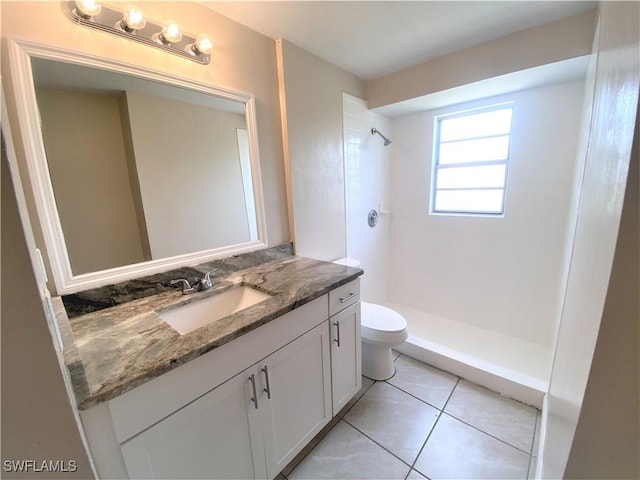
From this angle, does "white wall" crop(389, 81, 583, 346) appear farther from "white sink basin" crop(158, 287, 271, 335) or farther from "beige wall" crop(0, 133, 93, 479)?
"beige wall" crop(0, 133, 93, 479)

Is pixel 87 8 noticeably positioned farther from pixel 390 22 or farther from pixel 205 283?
pixel 390 22

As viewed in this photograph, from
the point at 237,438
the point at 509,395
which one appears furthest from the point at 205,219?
the point at 509,395

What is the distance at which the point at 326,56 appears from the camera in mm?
1786

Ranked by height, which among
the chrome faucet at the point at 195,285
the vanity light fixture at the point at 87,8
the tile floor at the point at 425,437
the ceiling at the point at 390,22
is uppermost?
the ceiling at the point at 390,22

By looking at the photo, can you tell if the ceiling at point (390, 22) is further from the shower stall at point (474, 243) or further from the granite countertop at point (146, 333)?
the granite countertop at point (146, 333)

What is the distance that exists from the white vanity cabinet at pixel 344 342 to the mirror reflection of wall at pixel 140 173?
0.72m

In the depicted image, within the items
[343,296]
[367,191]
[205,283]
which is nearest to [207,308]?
[205,283]

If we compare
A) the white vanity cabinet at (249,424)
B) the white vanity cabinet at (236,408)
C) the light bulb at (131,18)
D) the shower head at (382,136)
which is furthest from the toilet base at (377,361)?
the light bulb at (131,18)

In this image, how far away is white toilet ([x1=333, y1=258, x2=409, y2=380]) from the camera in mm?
1671

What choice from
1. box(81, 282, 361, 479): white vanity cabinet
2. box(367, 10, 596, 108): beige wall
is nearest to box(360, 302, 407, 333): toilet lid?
box(81, 282, 361, 479): white vanity cabinet

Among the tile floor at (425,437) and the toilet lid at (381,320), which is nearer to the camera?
the tile floor at (425,437)

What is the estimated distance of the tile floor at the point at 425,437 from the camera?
48.6 inches

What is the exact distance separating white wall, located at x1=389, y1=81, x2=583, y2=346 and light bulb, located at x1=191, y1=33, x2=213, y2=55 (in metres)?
1.85

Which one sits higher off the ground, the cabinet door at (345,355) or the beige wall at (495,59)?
the beige wall at (495,59)
